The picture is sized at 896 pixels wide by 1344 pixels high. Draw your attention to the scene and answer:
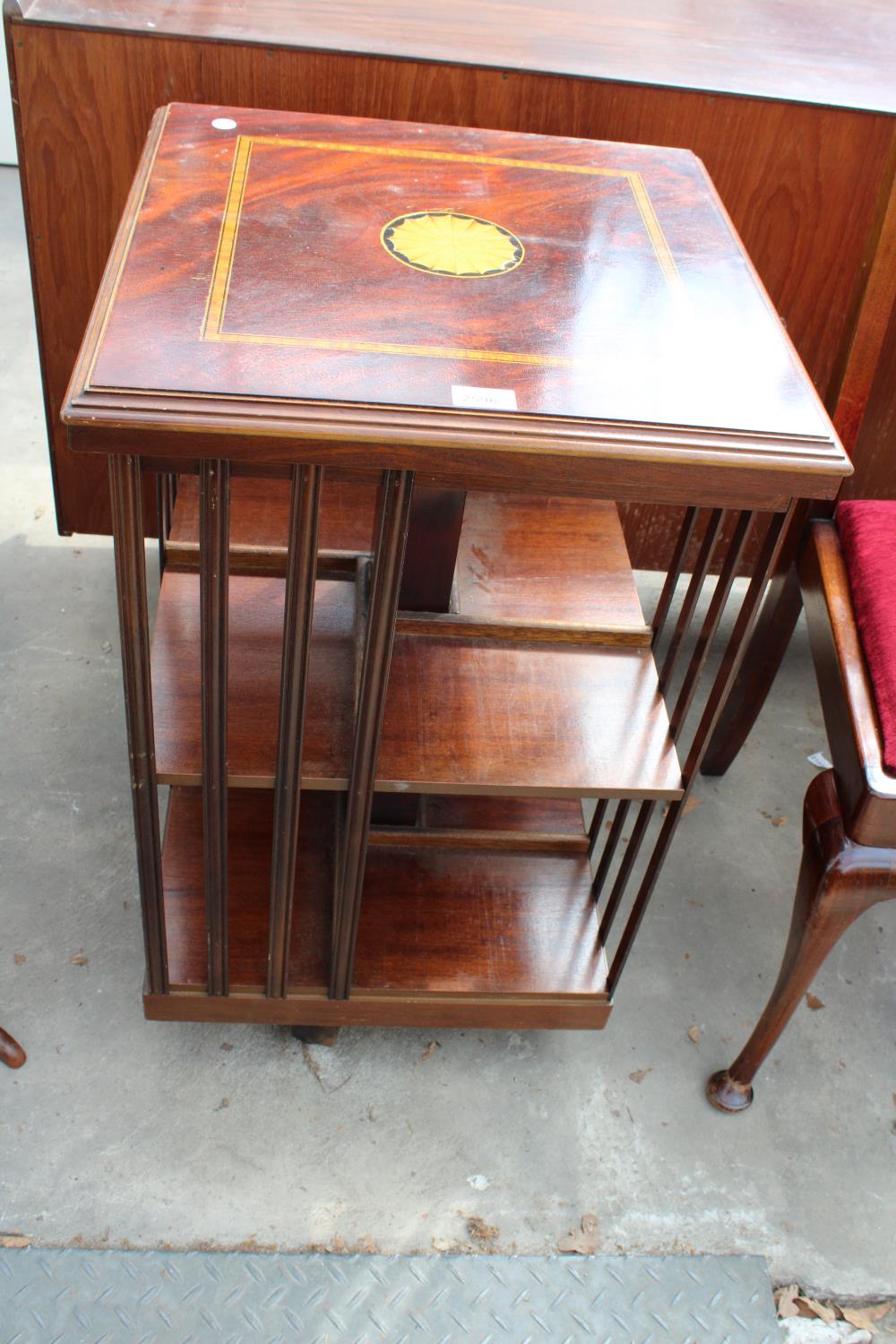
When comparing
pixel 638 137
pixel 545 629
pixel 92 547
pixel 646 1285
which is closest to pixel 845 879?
pixel 545 629

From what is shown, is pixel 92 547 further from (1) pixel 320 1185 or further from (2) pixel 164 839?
(1) pixel 320 1185

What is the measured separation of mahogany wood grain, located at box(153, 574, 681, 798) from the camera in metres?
1.19

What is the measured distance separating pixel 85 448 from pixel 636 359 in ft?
1.52

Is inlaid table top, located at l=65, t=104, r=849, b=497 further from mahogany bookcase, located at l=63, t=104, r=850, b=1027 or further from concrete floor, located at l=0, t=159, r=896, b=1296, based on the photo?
concrete floor, located at l=0, t=159, r=896, b=1296

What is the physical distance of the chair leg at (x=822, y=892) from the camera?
1240 mm

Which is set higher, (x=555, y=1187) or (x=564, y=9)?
(x=564, y=9)

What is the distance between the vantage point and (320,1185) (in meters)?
1.38

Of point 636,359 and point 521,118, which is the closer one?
point 636,359

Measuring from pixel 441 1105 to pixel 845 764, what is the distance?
0.64 meters

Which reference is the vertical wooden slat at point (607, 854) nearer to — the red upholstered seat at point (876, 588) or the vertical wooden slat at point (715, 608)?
the vertical wooden slat at point (715, 608)

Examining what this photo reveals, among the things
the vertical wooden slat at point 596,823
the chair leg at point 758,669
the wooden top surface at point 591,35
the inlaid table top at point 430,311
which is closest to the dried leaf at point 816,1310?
the vertical wooden slat at point 596,823

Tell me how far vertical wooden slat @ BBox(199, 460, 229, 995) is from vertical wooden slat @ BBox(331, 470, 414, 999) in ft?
0.41

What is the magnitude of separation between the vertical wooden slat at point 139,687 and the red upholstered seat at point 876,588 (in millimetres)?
736

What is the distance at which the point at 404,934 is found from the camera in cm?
146
